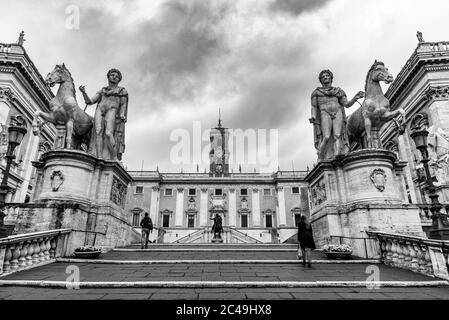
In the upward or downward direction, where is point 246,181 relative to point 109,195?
upward

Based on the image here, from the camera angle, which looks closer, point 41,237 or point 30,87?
point 41,237

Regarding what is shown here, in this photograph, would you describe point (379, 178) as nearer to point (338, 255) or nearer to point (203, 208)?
point (338, 255)

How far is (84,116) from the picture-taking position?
39.5ft

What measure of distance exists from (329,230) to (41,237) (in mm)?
9749

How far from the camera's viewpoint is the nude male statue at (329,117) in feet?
39.6

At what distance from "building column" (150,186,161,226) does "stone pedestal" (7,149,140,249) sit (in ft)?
122

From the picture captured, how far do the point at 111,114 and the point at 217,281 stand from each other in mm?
9849

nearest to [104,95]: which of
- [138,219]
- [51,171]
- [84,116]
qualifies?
[84,116]

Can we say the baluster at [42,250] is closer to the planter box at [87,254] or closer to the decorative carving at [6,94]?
the planter box at [87,254]

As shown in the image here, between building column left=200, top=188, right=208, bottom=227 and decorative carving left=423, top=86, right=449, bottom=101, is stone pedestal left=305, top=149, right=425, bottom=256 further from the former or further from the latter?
building column left=200, top=188, right=208, bottom=227

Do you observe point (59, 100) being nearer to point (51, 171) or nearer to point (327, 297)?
point (51, 171)

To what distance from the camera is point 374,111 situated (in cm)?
1127

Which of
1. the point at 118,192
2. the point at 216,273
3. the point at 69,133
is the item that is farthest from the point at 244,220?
the point at 216,273

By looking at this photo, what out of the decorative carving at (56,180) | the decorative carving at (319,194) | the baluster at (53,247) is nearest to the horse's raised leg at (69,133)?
the decorative carving at (56,180)
